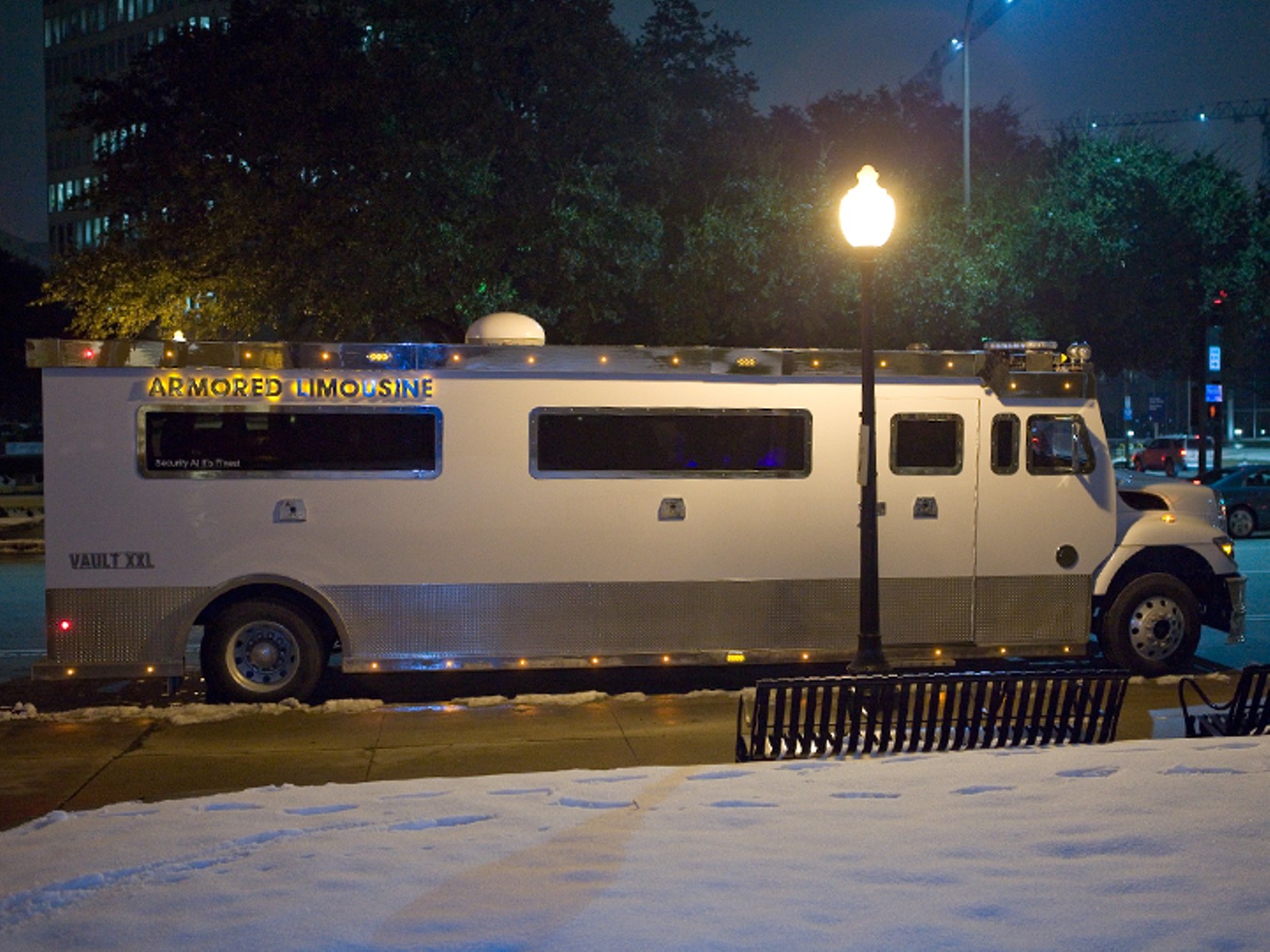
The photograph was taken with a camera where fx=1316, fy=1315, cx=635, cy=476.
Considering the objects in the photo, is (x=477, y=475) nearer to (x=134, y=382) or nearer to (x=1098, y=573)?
(x=134, y=382)

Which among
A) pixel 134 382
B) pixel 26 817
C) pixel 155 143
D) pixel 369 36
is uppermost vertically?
pixel 369 36

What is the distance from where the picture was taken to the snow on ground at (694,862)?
485cm

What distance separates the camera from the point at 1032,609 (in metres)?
11.7

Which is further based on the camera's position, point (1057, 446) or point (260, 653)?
point (1057, 446)

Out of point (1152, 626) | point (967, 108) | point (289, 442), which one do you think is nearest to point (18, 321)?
point (967, 108)

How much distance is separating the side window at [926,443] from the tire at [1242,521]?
17.5 m

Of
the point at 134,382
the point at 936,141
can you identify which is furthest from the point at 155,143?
the point at 936,141

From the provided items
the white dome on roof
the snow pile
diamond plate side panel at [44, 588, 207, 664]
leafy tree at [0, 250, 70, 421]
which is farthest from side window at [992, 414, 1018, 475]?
leafy tree at [0, 250, 70, 421]

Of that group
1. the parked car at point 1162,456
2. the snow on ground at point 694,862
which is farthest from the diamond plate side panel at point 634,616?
the parked car at point 1162,456

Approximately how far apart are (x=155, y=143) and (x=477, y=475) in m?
13.0

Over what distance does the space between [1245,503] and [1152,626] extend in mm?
16349

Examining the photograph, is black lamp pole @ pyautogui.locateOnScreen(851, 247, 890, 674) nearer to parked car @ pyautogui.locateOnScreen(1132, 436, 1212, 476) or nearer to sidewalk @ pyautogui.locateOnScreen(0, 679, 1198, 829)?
sidewalk @ pyautogui.locateOnScreen(0, 679, 1198, 829)

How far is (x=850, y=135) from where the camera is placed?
120 feet

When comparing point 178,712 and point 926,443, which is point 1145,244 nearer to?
point 926,443
